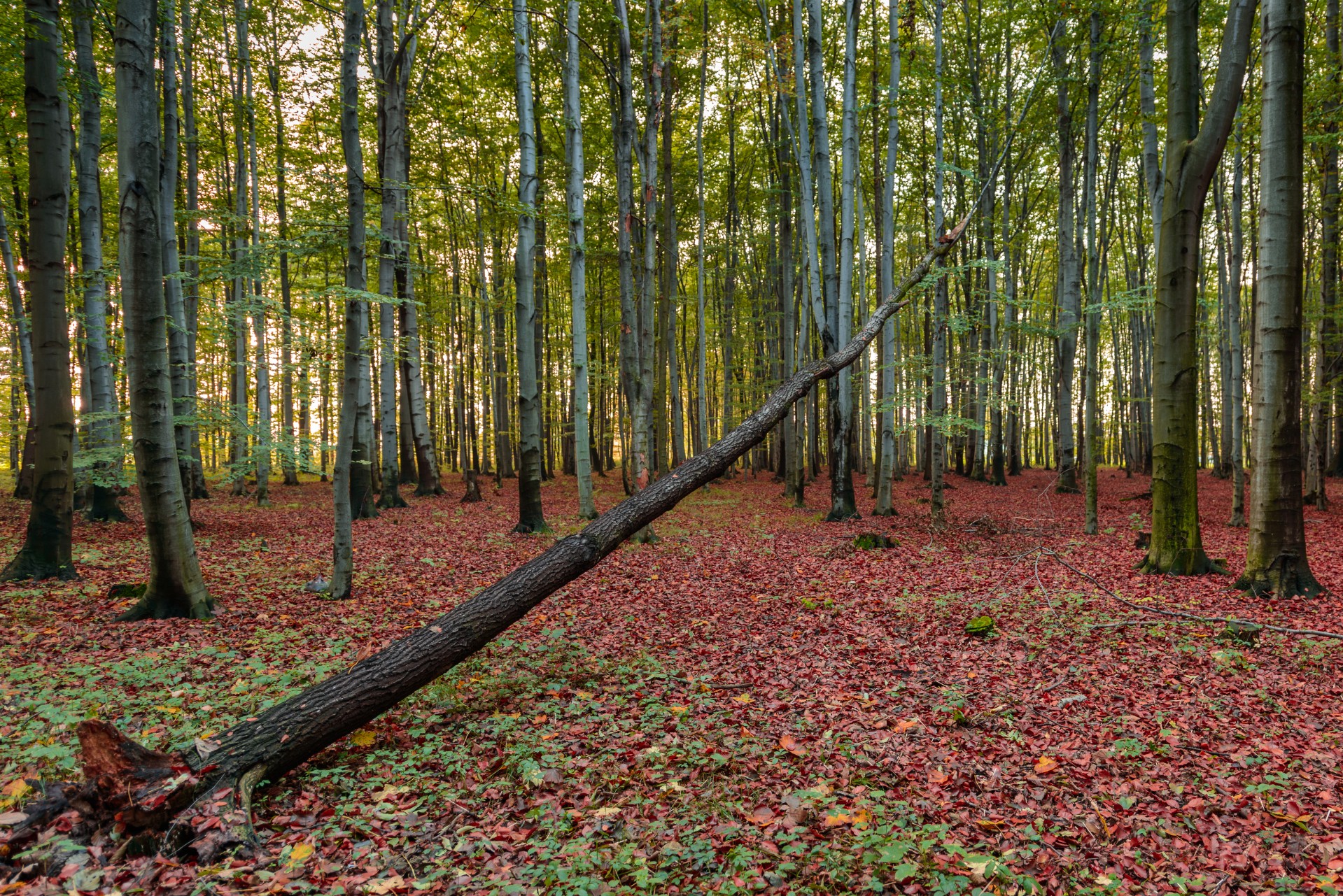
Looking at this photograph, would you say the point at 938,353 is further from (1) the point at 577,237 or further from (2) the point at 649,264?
(1) the point at 577,237

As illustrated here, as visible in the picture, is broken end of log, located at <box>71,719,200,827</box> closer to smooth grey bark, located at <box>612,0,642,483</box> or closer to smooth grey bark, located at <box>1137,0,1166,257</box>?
smooth grey bark, located at <box>612,0,642,483</box>

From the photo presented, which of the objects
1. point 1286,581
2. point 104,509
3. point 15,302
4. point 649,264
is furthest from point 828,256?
point 15,302

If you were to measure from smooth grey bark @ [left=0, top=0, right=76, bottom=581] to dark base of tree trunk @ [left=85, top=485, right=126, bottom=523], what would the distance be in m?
4.88

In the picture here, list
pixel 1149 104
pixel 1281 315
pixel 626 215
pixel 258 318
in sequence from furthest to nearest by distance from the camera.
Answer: pixel 258 318 < pixel 626 215 < pixel 1149 104 < pixel 1281 315

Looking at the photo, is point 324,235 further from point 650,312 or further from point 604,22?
point 604,22

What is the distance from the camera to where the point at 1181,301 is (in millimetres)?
7137

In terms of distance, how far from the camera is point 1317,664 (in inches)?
188

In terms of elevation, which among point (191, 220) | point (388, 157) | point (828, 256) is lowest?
point (828, 256)

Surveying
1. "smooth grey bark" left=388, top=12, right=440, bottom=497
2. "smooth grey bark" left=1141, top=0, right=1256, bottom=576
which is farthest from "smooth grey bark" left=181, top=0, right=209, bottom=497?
"smooth grey bark" left=1141, top=0, right=1256, bottom=576

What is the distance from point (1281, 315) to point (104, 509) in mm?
16801

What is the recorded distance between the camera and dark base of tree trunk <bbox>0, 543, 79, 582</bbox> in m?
6.71

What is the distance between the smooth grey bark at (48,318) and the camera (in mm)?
6656

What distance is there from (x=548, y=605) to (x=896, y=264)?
20652 mm

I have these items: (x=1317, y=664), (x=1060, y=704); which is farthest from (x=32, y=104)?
(x=1317, y=664)
